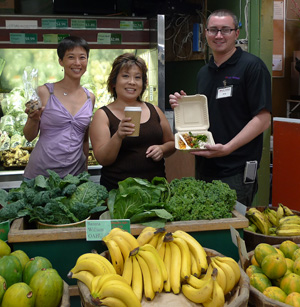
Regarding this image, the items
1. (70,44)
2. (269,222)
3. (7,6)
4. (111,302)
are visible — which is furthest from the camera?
(7,6)

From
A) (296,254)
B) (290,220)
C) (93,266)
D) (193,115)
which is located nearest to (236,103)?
(193,115)

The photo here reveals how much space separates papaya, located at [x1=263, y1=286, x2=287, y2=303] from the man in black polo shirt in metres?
1.24

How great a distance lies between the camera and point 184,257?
1.78m

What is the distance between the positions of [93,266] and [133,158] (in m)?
1.19

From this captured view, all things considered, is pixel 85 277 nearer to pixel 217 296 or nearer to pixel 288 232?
pixel 217 296

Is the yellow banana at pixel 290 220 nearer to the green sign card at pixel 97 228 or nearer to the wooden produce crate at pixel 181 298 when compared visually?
the wooden produce crate at pixel 181 298

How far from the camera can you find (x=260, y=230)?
245 centimetres

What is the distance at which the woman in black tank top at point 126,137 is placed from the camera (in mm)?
2709

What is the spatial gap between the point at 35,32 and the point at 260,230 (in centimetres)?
259

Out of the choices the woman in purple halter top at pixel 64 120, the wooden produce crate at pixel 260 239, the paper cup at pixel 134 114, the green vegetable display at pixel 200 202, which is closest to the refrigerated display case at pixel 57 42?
the woman in purple halter top at pixel 64 120

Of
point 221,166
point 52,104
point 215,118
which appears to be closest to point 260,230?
point 221,166

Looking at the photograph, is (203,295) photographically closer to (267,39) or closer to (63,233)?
(63,233)

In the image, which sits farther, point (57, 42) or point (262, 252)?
point (57, 42)

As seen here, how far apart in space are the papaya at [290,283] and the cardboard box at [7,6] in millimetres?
3394
